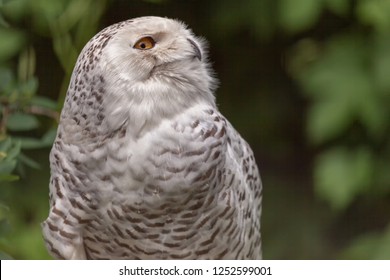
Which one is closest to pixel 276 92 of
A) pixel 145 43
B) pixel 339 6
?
pixel 339 6

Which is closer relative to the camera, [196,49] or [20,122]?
[196,49]

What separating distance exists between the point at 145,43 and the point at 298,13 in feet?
2.88

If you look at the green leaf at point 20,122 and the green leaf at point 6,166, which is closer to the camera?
the green leaf at point 6,166

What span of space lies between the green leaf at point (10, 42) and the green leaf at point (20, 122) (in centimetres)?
35

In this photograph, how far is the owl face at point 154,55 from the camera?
1.56 m

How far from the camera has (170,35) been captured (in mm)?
1630

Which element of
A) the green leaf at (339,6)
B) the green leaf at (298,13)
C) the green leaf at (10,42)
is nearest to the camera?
the green leaf at (10,42)

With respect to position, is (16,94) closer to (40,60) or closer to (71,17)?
(71,17)

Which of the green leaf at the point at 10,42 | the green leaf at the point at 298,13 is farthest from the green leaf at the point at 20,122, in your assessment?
the green leaf at the point at 298,13

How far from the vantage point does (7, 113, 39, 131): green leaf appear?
1.91m

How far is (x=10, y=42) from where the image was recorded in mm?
2258

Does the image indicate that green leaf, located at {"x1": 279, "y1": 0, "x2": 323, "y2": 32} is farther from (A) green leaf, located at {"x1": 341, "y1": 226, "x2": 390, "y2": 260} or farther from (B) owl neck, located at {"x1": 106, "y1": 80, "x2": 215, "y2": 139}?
(B) owl neck, located at {"x1": 106, "y1": 80, "x2": 215, "y2": 139}

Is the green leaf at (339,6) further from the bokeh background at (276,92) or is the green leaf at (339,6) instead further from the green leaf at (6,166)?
the green leaf at (6,166)

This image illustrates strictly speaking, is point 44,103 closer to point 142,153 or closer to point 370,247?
point 142,153
